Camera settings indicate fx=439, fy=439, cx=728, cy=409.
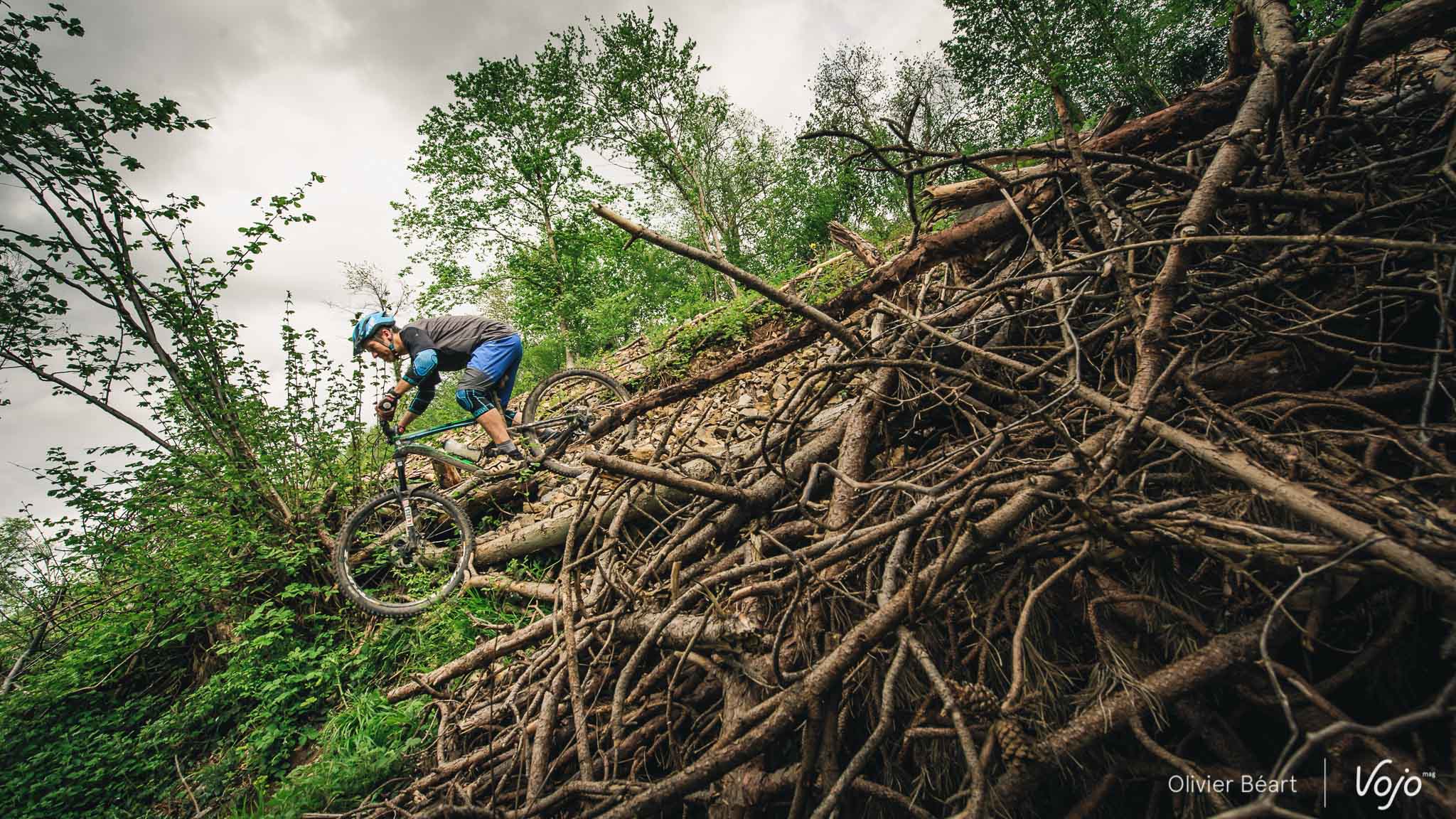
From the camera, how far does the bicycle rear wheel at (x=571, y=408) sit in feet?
15.1

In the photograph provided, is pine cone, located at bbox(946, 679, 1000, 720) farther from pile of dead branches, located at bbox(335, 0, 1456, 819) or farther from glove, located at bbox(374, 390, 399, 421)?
glove, located at bbox(374, 390, 399, 421)

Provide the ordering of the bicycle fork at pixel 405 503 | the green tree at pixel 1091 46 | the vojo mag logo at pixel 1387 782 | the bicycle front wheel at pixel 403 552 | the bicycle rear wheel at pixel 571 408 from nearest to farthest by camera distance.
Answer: the vojo mag logo at pixel 1387 782 < the bicycle front wheel at pixel 403 552 < the bicycle fork at pixel 405 503 < the bicycle rear wheel at pixel 571 408 < the green tree at pixel 1091 46

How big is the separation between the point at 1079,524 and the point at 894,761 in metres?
0.90

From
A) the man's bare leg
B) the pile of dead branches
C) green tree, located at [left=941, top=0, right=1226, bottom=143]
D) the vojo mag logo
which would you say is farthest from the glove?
green tree, located at [left=941, top=0, right=1226, bottom=143]

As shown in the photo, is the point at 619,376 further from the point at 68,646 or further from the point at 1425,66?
the point at 1425,66

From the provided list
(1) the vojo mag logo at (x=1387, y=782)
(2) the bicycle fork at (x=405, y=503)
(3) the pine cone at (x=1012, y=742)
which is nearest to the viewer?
(1) the vojo mag logo at (x=1387, y=782)

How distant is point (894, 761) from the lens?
1.34m

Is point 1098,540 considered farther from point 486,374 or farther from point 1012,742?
point 486,374

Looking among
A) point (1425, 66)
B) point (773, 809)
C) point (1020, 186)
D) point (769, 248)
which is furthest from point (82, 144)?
point (769, 248)

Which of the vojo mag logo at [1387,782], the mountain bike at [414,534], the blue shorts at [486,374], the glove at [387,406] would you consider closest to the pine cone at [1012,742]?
the vojo mag logo at [1387,782]

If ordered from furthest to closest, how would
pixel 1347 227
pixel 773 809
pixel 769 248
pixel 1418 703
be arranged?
pixel 769 248 → pixel 1347 227 → pixel 773 809 → pixel 1418 703

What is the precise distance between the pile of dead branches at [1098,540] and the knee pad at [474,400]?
277 centimetres

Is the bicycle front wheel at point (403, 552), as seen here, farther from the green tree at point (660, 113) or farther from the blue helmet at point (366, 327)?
the green tree at point (660, 113)

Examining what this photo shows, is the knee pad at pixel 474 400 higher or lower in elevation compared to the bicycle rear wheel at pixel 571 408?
higher
